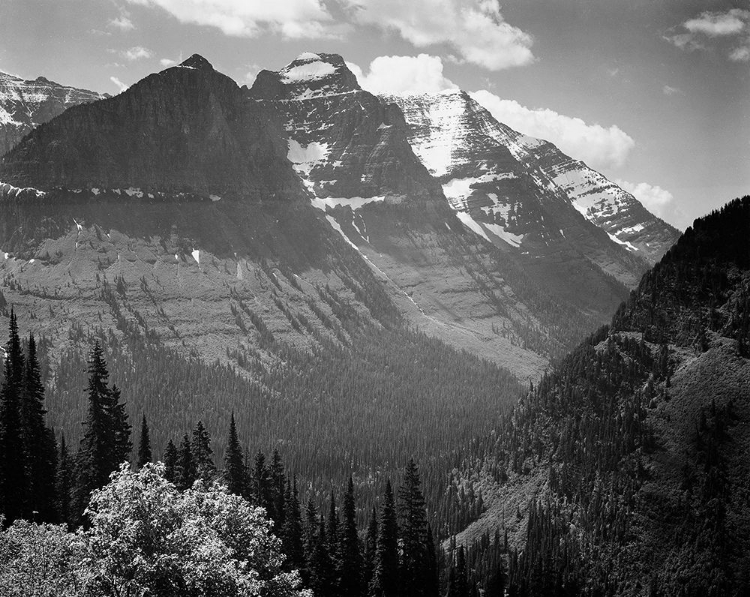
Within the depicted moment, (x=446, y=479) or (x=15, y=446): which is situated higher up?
(x=15, y=446)

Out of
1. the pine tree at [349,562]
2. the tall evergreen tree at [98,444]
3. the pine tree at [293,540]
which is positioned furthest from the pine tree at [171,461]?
the pine tree at [349,562]

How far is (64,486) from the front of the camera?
104062mm

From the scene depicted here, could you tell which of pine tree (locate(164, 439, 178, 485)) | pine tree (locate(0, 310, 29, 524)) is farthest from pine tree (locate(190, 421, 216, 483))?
pine tree (locate(0, 310, 29, 524))

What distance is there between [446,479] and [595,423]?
3530 centimetres

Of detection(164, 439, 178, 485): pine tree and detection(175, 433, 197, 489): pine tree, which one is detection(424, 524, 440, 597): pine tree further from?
detection(164, 439, 178, 485): pine tree

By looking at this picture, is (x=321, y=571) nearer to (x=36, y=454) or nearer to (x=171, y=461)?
(x=171, y=461)

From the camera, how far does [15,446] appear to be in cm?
8825

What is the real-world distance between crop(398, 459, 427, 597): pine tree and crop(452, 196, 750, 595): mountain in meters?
23.5

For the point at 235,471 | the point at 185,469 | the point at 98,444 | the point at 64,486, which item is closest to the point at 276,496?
the point at 235,471

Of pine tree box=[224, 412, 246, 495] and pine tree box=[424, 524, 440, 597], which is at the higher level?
pine tree box=[224, 412, 246, 495]

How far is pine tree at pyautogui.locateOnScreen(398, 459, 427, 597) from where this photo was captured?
106312 mm

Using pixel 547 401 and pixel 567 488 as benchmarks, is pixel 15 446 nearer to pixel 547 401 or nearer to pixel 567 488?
pixel 567 488

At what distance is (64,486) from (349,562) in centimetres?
3598

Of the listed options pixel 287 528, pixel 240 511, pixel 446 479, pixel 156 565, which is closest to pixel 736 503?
pixel 446 479
